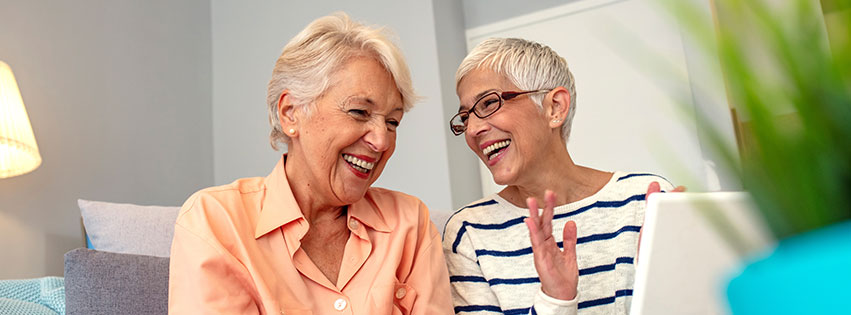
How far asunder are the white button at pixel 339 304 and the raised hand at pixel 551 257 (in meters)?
0.45

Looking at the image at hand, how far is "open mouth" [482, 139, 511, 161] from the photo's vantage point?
162 centimetres

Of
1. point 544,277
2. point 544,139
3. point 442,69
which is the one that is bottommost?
point 544,277

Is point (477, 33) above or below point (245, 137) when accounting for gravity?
above

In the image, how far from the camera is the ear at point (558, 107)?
1.68m

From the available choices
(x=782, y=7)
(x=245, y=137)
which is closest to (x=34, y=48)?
(x=245, y=137)

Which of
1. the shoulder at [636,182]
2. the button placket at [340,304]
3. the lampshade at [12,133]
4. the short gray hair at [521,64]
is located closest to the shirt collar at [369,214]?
the button placket at [340,304]

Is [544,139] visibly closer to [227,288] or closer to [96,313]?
[227,288]

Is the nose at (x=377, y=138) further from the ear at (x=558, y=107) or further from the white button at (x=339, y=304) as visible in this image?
the ear at (x=558, y=107)

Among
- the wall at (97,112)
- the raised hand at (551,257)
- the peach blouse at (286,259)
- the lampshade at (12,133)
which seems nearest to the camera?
the raised hand at (551,257)

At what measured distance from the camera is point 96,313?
1396 mm

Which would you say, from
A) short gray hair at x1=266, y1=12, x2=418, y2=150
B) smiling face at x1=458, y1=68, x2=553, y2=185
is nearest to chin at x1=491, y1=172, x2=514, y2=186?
smiling face at x1=458, y1=68, x2=553, y2=185

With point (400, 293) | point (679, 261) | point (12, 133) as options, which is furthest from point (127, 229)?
point (679, 261)

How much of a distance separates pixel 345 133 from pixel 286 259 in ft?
1.05

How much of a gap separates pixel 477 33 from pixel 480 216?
8.14ft
